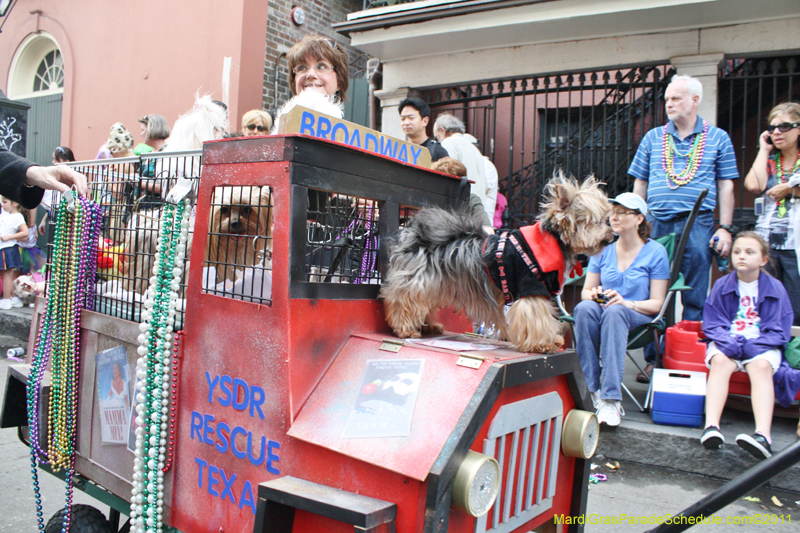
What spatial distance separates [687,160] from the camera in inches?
186

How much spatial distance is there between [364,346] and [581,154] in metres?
5.78

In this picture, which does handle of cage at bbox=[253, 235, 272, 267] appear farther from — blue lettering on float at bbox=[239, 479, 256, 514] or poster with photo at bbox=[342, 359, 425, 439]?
blue lettering on float at bbox=[239, 479, 256, 514]

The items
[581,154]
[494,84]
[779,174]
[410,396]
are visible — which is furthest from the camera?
[494,84]

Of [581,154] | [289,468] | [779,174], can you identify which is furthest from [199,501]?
[581,154]

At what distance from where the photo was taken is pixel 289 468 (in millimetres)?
1695

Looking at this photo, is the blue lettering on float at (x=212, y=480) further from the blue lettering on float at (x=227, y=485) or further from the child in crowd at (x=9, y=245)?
the child in crowd at (x=9, y=245)

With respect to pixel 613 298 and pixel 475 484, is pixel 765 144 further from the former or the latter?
pixel 475 484

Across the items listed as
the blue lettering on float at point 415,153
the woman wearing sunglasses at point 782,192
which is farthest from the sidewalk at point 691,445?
the blue lettering on float at point 415,153

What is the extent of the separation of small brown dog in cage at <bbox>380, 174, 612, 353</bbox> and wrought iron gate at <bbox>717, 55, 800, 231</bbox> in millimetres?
3671

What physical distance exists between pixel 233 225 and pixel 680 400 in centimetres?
322

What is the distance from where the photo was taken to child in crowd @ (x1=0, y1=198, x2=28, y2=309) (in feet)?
27.4

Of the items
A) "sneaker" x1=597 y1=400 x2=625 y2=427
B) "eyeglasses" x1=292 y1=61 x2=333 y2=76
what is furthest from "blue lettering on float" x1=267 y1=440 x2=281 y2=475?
"sneaker" x1=597 y1=400 x2=625 y2=427

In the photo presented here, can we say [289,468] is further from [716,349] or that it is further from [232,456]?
[716,349]

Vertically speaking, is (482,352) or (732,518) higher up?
(482,352)
